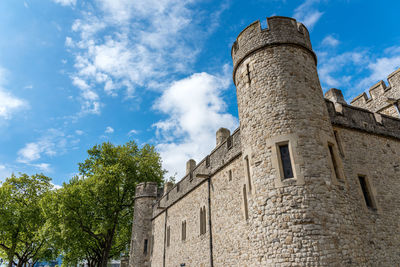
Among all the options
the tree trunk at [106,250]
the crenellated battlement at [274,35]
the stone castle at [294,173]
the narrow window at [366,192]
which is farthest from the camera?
the tree trunk at [106,250]

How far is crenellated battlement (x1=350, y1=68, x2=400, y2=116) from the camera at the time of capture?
1392 cm

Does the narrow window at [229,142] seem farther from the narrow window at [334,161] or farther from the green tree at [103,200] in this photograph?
the green tree at [103,200]

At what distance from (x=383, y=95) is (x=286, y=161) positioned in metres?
10.2

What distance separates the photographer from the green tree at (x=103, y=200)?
880 inches

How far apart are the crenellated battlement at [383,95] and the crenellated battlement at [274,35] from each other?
6.75 metres

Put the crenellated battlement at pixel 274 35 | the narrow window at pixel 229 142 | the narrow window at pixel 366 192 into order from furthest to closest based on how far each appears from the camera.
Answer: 1. the narrow window at pixel 229 142
2. the crenellated battlement at pixel 274 35
3. the narrow window at pixel 366 192

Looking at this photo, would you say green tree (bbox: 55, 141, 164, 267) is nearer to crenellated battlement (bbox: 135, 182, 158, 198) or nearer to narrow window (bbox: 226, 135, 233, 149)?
crenellated battlement (bbox: 135, 182, 158, 198)

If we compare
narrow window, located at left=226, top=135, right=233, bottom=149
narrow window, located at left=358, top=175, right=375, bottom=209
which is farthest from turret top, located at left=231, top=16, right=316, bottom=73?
narrow window, located at left=358, top=175, right=375, bottom=209

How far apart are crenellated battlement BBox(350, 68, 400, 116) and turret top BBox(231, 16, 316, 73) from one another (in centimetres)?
693

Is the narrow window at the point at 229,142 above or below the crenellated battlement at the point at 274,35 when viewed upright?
below

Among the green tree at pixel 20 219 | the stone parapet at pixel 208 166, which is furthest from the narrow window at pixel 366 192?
the green tree at pixel 20 219

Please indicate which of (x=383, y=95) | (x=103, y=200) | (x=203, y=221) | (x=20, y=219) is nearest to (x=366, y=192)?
(x=383, y=95)

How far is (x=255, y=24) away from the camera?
1048 cm

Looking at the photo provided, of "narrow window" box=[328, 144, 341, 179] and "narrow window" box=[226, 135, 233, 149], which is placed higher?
"narrow window" box=[226, 135, 233, 149]
